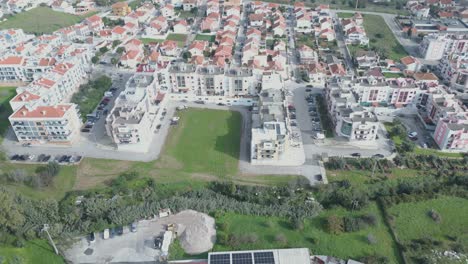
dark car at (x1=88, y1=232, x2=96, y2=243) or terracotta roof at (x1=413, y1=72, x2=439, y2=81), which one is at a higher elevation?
terracotta roof at (x1=413, y1=72, x2=439, y2=81)

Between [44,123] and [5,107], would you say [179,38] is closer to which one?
[5,107]

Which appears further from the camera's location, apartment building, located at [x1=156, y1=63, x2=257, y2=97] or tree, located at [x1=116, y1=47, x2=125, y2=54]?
tree, located at [x1=116, y1=47, x2=125, y2=54]

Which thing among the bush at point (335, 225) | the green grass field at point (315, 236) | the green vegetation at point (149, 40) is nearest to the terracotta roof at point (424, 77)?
the green grass field at point (315, 236)

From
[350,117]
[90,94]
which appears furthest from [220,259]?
[90,94]

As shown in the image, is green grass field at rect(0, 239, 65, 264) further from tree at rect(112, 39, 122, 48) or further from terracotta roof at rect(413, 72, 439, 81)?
terracotta roof at rect(413, 72, 439, 81)

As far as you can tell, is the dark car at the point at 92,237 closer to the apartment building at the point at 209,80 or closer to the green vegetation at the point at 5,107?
the green vegetation at the point at 5,107

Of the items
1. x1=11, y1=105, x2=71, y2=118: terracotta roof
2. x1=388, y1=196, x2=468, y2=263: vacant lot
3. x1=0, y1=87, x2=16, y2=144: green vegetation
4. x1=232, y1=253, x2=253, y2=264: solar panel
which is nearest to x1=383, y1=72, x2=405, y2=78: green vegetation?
x1=388, y1=196, x2=468, y2=263: vacant lot
